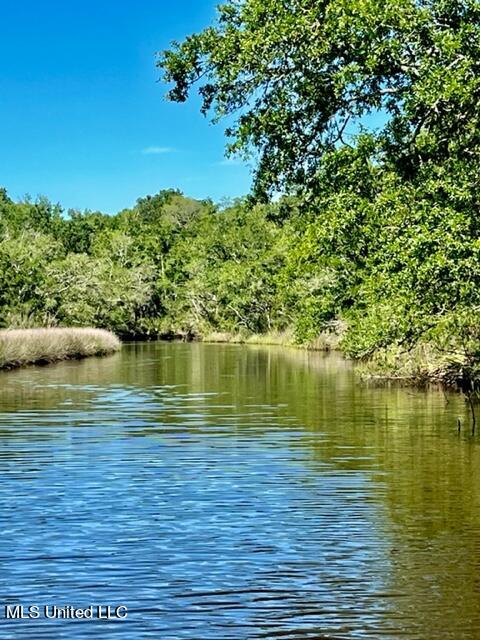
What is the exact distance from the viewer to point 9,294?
64.1m

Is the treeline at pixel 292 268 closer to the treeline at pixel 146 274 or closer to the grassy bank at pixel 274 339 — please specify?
the treeline at pixel 146 274

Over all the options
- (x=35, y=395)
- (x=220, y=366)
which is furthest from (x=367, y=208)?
(x=220, y=366)

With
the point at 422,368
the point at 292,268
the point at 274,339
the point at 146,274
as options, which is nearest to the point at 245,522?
the point at 422,368

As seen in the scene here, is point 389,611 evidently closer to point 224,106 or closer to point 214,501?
point 214,501

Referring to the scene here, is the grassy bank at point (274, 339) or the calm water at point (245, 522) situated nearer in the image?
the calm water at point (245, 522)

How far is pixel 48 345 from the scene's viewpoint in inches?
2170

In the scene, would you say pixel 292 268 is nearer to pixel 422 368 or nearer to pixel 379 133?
pixel 422 368

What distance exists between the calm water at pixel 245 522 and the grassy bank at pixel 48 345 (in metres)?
21.5

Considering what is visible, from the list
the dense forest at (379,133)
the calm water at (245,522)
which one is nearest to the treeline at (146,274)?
the calm water at (245,522)

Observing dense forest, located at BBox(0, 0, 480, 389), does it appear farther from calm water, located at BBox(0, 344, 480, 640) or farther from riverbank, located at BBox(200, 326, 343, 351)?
riverbank, located at BBox(200, 326, 343, 351)

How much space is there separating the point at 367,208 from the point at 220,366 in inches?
1381

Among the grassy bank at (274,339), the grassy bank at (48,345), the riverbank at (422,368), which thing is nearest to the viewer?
the riverbank at (422,368)

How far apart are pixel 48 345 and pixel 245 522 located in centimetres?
4259

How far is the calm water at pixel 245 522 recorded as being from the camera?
9.98 m
